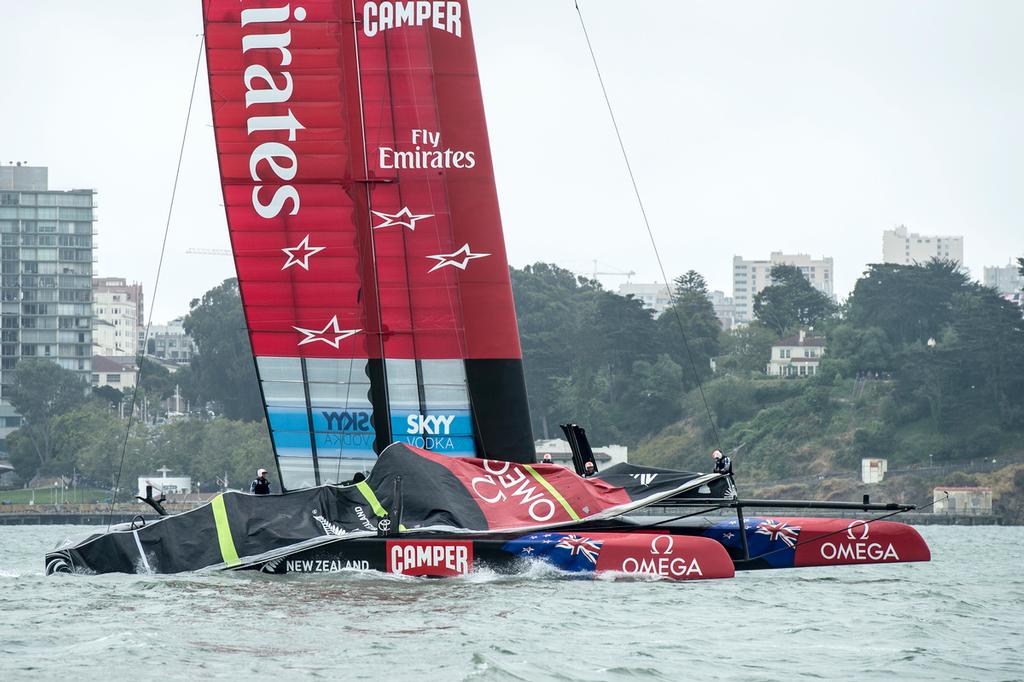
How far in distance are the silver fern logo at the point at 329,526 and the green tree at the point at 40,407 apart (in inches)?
2544

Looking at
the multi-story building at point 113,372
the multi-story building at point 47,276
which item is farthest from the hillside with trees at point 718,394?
the multi-story building at point 113,372

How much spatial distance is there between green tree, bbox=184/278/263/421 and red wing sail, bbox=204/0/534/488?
62.5 metres

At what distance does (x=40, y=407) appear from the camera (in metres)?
84.8

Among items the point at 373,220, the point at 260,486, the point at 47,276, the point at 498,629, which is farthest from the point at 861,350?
the point at 498,629

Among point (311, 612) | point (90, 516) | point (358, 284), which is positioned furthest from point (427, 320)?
point (90, 516)

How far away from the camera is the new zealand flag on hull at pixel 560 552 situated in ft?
53.4

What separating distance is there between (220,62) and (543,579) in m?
6.97

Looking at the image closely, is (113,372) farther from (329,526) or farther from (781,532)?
(781,532)

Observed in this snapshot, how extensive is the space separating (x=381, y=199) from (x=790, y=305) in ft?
258

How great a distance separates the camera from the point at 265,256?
1881 cm

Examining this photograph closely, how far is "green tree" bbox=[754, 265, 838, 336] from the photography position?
94.4 meters

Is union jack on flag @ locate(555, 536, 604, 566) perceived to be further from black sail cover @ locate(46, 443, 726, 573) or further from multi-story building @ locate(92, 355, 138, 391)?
multi-story building @ locate(92, 355, 138, 391)

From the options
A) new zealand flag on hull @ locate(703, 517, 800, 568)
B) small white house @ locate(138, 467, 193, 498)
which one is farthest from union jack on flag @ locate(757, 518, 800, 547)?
small white house @ locate(138, 467, 193, 498)

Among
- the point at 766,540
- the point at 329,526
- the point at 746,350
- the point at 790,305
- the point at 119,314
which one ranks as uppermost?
the point at 119,314
